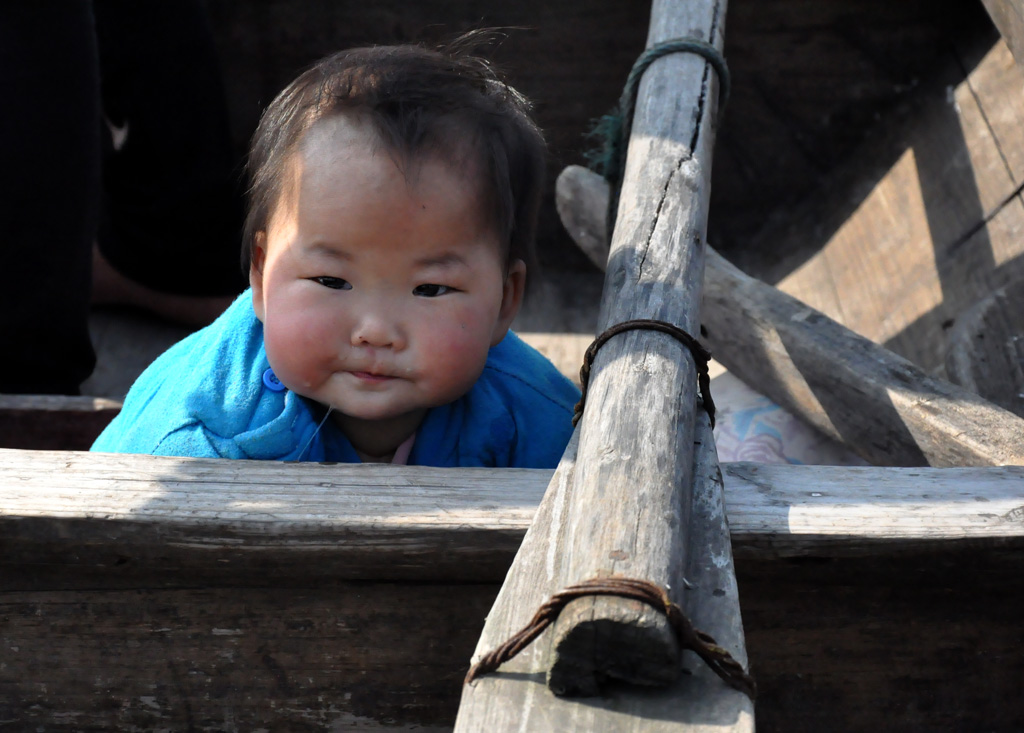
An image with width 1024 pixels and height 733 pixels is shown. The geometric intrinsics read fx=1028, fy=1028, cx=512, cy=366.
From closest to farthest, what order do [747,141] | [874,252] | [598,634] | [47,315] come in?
[598,634] < [47,315] < [874,252] < [747,141]

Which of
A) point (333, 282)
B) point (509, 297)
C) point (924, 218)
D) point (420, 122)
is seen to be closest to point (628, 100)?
point (509, 297)

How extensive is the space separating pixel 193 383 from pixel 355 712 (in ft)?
1.72

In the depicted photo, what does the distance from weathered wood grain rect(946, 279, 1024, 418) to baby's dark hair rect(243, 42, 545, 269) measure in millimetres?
779

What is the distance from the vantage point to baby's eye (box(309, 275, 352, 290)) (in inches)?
50.7

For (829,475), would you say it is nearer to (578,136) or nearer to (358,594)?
(358,594)

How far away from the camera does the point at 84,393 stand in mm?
2326

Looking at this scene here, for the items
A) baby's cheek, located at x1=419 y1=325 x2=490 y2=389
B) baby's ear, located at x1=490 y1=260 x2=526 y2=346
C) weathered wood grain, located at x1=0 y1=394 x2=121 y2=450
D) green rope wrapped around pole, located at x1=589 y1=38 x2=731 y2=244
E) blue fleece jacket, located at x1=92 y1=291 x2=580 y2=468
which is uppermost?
green rope wrapped around pole, located at x1=589 y1=38 x2=731 y2=244

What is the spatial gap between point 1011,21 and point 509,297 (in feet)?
3.98

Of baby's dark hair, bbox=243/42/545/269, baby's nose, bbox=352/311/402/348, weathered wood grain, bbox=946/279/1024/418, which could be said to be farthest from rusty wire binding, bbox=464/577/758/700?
weathered wood grain, bbox=946/279/1024/418

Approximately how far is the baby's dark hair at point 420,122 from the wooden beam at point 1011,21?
1.06 m

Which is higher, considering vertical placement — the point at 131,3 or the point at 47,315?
the point at 131,3

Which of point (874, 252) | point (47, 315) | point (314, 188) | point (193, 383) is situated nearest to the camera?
point (314, 188)

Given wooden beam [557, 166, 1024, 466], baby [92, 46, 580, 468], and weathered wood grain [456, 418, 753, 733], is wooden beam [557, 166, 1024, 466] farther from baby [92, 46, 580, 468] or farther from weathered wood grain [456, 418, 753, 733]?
weathered wood grain [456, 418, 753, 733]

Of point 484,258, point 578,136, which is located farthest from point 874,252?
point 484,258
